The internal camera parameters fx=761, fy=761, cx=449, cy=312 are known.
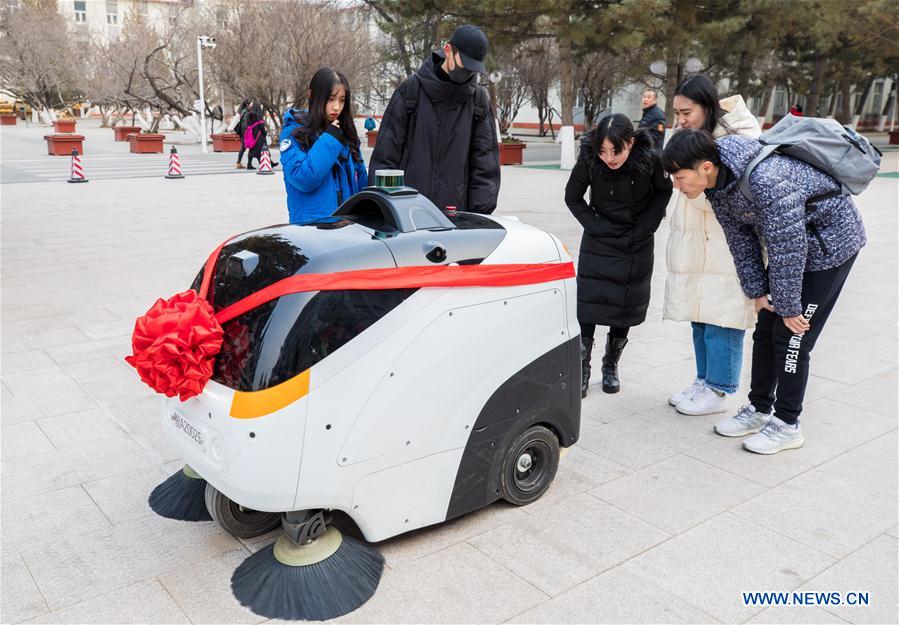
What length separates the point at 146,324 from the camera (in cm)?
236

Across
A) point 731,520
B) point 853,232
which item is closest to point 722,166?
point 853,232

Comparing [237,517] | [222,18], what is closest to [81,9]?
[222,18]

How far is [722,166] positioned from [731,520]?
145 cm

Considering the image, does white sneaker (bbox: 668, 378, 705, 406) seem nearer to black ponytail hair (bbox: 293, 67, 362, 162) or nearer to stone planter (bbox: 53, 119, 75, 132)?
black ponytail hair (bbox: 293, 67, 362, 162)

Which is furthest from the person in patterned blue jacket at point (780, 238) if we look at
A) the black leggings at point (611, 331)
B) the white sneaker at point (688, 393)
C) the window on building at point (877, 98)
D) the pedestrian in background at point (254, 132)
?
the window on building at point (877, 98)

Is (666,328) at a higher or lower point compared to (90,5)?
lower

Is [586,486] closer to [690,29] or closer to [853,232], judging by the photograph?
[853,232]

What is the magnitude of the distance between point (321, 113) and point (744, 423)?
260 centimetres

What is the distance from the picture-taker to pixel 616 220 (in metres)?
3.95

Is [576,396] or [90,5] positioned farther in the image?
[90,5]

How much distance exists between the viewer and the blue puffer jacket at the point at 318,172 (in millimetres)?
3695

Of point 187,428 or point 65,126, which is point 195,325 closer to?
point 187,428

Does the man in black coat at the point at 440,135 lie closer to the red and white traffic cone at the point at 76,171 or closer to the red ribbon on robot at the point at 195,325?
the red ribbon on robot at the point at 195,325

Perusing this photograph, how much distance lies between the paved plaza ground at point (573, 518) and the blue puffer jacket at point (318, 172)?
1387 millimetres
